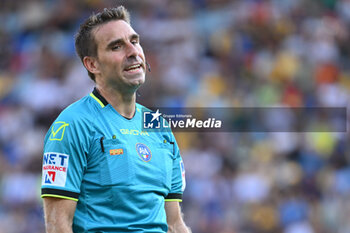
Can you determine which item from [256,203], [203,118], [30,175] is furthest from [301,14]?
[30,175]

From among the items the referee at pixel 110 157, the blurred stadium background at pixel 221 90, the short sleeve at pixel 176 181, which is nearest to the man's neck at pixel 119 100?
the referee at pixel 110 157

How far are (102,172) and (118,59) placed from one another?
2.37ft

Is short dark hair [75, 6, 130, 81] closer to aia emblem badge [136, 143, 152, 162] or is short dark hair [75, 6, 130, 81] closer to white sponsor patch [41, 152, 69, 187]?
aia emblem badge [136, 143, 152, 162]

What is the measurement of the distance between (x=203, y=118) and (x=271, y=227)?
2.10 m

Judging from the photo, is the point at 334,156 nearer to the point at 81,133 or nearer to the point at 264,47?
the point at 264,47

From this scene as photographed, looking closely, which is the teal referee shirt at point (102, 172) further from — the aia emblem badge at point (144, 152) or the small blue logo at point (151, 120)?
the small blue logo at point (151, 120)

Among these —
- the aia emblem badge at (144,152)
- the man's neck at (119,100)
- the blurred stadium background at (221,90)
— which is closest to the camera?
the aia emblem badge at (144,152)

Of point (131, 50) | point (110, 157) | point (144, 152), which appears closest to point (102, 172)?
point (110, 157)

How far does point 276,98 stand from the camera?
11453 mm

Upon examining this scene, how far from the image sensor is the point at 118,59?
412cm

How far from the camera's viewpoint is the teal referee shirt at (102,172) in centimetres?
377

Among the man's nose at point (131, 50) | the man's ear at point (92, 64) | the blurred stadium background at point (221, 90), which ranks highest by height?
the blurred stadium background at point (221, 90)

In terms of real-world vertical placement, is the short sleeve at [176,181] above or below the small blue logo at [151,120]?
below

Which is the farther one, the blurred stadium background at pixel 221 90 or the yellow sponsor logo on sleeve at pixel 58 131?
the blurred stadium background at pixel 221 90
